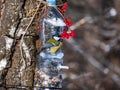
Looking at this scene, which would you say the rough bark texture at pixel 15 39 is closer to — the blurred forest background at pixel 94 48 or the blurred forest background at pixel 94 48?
the blurred forest background at pixel 94 48

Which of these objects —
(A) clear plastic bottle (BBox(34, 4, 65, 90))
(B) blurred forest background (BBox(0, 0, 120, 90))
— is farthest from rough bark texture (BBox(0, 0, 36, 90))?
(B) blurred forest background (BBox(0, 0, 120, 90))

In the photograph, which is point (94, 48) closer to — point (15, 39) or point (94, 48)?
point (94, 48)

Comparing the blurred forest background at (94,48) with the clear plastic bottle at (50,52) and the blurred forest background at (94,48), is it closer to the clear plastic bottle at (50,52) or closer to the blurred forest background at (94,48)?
the blurred forest background at (94,48)

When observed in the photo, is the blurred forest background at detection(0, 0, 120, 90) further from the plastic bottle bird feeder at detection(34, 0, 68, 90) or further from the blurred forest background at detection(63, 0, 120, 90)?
the plastic bottle bird feeder at detection(34, 0, 68, 90)

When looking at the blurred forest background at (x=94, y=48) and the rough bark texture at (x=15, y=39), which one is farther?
the blurred forest background at (x=94, y=48)

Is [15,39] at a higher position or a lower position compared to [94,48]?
higher

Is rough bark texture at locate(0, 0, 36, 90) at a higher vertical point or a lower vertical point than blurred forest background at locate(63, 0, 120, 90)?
higher

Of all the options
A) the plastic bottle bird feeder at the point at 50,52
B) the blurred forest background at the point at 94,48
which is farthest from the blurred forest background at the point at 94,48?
the plastic bottle bird feeder at the point at 50,52

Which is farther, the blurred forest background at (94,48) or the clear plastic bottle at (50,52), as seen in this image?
the blurred forest background at (94,48)

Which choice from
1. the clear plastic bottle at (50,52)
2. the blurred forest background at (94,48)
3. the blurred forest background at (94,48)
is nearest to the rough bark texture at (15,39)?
the clear plastic bottle at (50,52)

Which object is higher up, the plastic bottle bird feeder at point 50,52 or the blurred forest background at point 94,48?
the plastic bottle bird feeder at point 50,52

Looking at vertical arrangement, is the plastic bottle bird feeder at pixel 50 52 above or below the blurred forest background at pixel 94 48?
above

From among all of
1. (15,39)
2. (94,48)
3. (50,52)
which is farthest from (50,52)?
(94,48)

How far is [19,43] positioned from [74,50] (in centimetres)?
442
